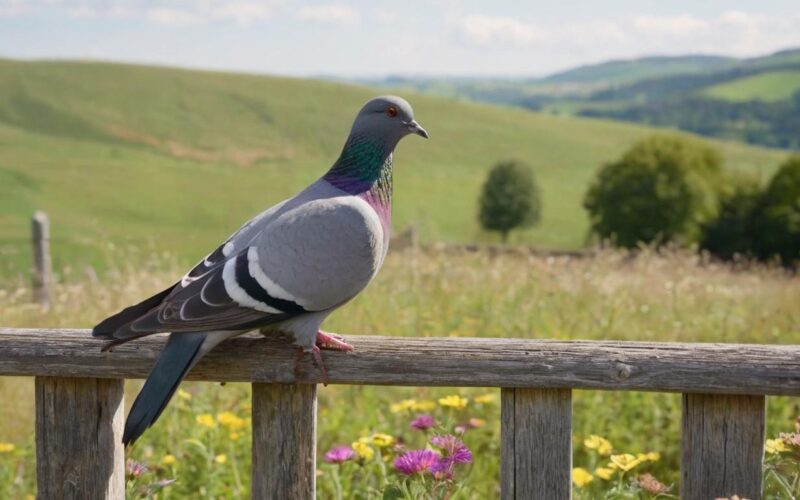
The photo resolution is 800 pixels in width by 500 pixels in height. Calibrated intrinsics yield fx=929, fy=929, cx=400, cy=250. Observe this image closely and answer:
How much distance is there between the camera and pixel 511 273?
27.3 ft

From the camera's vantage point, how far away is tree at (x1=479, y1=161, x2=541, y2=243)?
144ft

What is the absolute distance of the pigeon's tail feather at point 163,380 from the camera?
2316mm

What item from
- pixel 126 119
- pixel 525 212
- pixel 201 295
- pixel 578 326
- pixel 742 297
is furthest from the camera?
pixel 126 119

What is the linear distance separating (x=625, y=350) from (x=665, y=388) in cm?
14

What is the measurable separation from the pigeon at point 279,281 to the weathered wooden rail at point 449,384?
→ 0.12m

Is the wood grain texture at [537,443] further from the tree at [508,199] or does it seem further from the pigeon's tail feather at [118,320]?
the tree at [508,199]

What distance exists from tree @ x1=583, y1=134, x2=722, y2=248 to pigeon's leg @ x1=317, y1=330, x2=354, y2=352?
35.2 meters

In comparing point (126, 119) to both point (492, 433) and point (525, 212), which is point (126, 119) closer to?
point (525, 212)

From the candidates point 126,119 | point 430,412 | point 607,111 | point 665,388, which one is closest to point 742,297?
point 430,412

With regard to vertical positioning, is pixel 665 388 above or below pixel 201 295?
below

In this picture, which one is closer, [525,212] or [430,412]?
[430,412]

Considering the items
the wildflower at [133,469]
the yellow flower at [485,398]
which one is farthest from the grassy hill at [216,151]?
the wildflower at [133,469]

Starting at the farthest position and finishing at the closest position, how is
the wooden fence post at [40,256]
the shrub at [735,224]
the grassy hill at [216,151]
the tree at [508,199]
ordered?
1. the tree at [508,199]
2. the grassy hill at [216,151]
3. the shrub at [735,224]
4. the wooden fence post at [40,256]

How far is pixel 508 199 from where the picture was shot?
4394 centimetres
